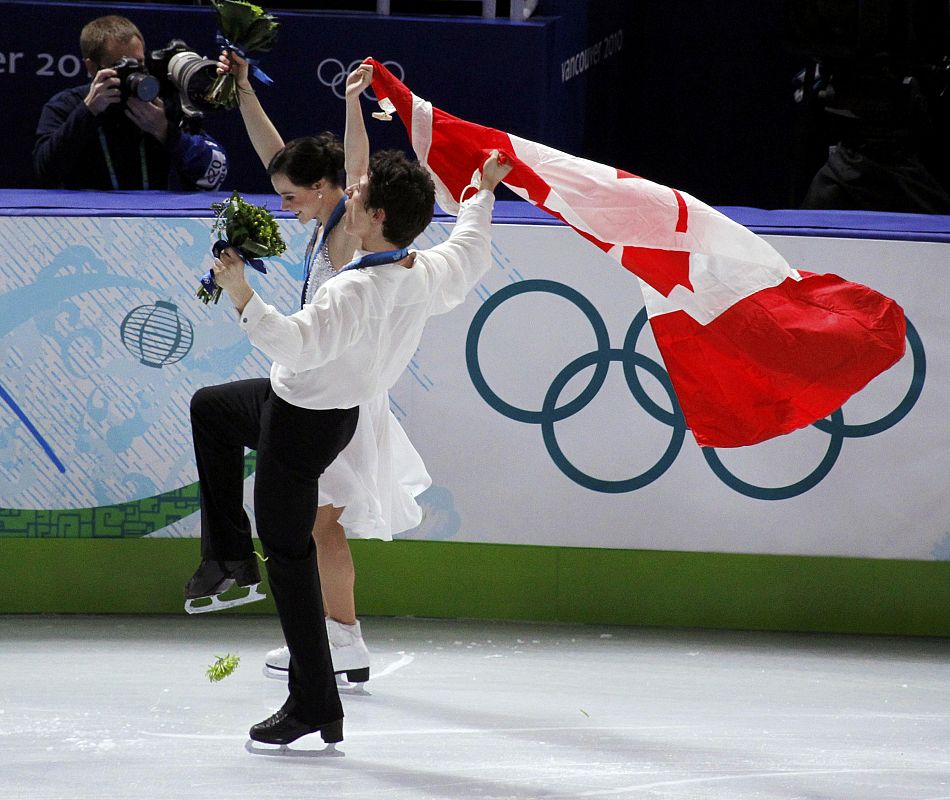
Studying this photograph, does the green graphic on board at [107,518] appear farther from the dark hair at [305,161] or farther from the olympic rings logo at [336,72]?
the olympic rings logo at [336,72]

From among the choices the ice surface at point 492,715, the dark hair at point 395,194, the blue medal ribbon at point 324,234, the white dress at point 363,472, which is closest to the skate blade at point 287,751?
the ice surface at point 492,715

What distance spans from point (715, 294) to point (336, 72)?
310 cm

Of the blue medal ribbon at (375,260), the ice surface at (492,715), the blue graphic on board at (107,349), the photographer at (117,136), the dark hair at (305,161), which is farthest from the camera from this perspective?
the photographer at (117,136)

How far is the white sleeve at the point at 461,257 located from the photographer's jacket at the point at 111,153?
1.99 m

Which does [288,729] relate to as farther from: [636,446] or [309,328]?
[636,446]

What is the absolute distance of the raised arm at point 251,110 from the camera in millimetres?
4520

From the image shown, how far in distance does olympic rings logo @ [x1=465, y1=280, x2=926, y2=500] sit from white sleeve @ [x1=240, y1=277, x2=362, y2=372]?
1.52 metres

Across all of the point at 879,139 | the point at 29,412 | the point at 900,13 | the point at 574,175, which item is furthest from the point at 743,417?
the point at 900,13

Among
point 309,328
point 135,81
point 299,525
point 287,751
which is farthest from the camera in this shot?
point 135,81

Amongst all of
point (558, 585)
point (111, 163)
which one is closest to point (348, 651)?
point (558, 585)

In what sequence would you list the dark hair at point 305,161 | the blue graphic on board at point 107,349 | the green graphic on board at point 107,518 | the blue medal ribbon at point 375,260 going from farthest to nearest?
the green graphic on board at point 107,518
the blue graphic on board at point 107,349
the dark hair at point 305,161
the blue medal ribbon at point 375,260

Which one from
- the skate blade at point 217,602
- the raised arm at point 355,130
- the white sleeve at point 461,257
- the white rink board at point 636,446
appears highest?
the raised arm at point 355,130

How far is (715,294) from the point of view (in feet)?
14.0

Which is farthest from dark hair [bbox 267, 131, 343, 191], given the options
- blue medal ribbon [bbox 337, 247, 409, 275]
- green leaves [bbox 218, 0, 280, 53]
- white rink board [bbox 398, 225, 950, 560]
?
white rink board [bbox 398, 225, 950, 560]
